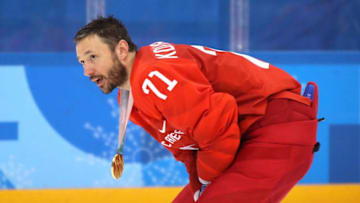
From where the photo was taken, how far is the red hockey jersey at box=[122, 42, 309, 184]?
5.10 feet

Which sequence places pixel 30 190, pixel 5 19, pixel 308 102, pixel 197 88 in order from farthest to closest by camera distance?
pixel 5 19 < pixel 30 190 < pixel 308 102 < pixel 197 88

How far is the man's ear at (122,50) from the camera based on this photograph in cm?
170

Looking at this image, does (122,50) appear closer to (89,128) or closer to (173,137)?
(173,137)

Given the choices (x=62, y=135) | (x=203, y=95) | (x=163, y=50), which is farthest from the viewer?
(x=62, y=135)

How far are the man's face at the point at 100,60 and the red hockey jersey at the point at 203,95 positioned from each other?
0.27 ft

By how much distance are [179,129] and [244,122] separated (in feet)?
0.73

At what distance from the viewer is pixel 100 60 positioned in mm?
1695

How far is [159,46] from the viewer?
1730 millimetres

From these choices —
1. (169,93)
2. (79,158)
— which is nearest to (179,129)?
(169,93)

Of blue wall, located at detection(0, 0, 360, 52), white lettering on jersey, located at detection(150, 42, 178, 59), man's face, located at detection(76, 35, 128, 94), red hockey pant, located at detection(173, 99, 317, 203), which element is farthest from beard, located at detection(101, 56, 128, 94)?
blue wall, located at detection(0, 0, 360, 52)

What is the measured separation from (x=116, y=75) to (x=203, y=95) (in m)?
0.32

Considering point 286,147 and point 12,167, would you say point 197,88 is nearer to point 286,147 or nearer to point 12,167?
point 286,147

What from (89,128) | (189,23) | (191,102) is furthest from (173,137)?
(189,23)

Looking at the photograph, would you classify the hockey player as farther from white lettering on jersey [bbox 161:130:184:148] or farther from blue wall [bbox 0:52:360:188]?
blue wall [bbox 0:52:360:188]
